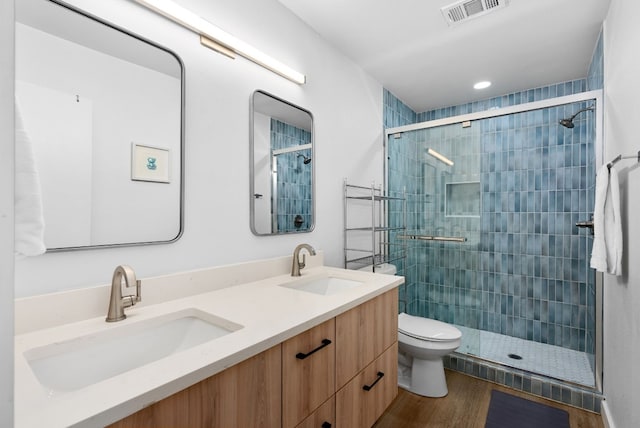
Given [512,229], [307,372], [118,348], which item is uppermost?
[512,229]

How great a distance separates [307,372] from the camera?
1008 mm

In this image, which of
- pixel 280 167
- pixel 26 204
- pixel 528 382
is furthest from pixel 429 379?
pixel 26 204

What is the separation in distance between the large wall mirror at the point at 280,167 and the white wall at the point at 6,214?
3.97 feet

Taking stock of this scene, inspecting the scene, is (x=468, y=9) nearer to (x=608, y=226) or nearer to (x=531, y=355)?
(x=608, y=226)

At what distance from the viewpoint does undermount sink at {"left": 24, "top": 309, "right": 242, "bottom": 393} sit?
797 mm

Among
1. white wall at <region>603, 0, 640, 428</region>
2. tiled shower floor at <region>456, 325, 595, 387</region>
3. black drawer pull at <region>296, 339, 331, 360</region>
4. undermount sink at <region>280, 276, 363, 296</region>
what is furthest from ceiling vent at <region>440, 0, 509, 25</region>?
tiled shower floor at <region>456, 325, 595, 387</region>

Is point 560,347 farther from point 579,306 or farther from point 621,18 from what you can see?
point 621,18

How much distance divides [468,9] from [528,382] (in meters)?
2.43

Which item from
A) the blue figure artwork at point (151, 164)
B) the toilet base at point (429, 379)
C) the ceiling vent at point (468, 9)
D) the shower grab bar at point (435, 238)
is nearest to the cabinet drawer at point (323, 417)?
the blue figure artwork at point (151, 164)

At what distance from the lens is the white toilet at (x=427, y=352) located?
1998mm

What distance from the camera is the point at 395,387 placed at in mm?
1618

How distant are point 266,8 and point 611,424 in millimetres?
2881

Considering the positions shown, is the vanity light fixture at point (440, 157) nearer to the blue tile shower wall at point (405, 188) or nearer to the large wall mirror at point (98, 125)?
the blue tile shower wall at point (405, 188)

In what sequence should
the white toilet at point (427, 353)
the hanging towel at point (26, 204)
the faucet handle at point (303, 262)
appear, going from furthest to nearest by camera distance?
the white toilet at point (427, 353)
the faucet handle at point (303, 262)
the hanging towel at point (26, 204)
